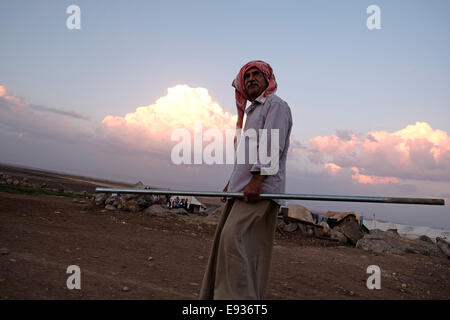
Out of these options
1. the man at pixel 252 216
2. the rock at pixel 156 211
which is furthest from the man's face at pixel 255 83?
the rock at pixel 156 211

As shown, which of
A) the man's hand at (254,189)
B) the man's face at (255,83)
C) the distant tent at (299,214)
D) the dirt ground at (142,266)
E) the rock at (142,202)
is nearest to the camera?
the man's hand at (254,189)

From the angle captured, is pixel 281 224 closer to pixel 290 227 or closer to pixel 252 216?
pixel 290 227

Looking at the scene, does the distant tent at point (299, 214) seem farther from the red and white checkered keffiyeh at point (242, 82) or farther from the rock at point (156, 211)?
the red and white checkered keffiyeh at point (242, 82)

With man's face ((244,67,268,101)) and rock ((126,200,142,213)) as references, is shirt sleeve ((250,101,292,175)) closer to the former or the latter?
man's face ((244,67,268,101))

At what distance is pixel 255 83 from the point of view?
317 centimetres

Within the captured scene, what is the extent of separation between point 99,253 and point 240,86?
138 inches

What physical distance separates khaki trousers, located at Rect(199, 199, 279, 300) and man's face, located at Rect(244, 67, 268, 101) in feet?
3.47

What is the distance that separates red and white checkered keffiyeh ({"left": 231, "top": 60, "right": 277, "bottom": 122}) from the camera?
3.17 metres

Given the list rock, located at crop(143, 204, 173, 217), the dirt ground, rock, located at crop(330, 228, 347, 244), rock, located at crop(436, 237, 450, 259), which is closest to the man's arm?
the dirt ground

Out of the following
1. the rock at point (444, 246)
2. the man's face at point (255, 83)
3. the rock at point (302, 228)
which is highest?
the man's face at point (255, 83)

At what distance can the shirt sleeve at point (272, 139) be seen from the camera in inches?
110
